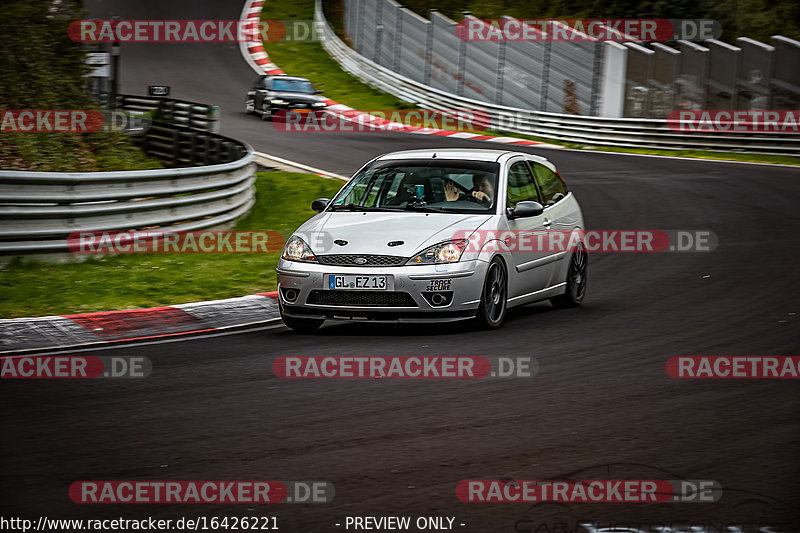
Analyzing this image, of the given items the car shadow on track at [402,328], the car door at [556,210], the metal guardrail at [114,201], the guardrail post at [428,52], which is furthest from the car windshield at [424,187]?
the guardrail post at [428,52]

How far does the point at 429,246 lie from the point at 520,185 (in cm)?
170

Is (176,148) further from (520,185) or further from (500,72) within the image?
(500,72)

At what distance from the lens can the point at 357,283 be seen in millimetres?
9320

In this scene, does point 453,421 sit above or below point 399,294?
above

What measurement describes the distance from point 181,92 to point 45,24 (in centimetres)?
2104

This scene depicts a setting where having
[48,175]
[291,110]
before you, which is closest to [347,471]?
[48,175]

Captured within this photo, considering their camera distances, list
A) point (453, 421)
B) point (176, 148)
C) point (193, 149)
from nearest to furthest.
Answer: point (453, 421) → point (193, 149) → point (176, 148)

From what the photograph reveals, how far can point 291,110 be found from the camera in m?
34.2

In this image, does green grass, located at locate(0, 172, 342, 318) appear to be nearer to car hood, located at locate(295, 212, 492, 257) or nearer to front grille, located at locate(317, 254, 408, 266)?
car hood, located at locate(295, 212, 492, 257)

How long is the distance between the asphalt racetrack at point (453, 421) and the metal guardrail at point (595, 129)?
17.7m

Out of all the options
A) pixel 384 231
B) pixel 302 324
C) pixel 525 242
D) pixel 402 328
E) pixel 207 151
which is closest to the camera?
pixel 384 231

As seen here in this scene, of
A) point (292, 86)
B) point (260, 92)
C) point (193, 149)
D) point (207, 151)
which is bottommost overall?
point (260, 92)

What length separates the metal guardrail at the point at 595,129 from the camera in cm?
2898

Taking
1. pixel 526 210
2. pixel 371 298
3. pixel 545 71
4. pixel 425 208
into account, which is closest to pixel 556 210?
pixel 526 210
